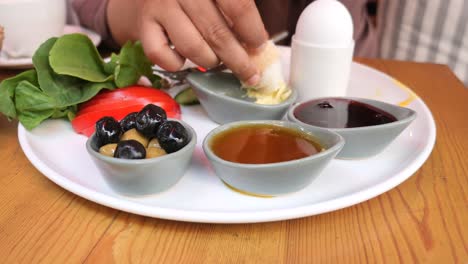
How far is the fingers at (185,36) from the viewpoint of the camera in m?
1.04

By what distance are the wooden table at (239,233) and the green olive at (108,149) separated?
10 cm

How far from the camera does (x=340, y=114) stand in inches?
39.7

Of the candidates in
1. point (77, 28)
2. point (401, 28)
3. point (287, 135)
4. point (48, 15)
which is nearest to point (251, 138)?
point (287, 135)

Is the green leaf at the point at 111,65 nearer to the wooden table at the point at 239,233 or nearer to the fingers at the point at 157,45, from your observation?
the fingers at the point at 157,45

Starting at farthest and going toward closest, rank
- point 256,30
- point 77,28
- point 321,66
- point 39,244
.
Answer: point 77,28 < point 321,66 < point 256,30 < point 39,244

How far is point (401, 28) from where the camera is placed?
204 cm

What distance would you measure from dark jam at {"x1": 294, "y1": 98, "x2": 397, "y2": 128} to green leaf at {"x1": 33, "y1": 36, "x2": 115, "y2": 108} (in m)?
0.53

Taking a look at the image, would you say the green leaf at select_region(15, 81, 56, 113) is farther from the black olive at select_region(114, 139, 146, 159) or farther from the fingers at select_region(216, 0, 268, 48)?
the fingers at select_region(216, 0, 268, 48)

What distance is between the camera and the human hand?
1.03 meters

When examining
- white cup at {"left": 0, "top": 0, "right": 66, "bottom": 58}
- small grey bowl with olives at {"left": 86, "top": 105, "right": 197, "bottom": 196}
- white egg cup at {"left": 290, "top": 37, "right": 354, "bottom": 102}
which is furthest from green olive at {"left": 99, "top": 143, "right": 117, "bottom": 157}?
white cup at {"left": 0, "top": 0, "right": 66, "bottom": 58}

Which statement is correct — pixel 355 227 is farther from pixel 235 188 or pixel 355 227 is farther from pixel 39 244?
pixel 39 244

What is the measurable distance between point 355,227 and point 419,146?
328 mm

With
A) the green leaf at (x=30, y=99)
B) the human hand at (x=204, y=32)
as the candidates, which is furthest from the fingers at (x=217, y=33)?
the green leaf at (x=30, y=99)

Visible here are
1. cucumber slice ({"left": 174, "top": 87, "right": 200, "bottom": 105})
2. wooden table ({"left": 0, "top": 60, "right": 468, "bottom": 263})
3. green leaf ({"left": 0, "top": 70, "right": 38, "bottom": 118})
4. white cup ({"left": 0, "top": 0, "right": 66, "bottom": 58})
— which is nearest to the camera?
wooden table ({"left": 0, "top": 60, "right": 468, "bottom": 263})
